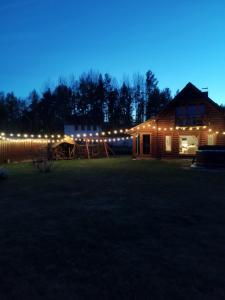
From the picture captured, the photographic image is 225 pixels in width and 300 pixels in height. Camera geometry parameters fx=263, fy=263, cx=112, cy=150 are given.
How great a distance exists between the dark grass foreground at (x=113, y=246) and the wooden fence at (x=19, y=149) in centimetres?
1267

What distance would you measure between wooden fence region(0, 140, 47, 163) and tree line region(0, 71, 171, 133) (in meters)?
31.7

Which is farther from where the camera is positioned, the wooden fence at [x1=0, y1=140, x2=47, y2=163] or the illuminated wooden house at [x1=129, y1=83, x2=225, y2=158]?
the illuminated wooden house at [x1=129, y1=83, x2=225, y2=158]

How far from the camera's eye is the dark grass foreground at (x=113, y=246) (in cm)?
296

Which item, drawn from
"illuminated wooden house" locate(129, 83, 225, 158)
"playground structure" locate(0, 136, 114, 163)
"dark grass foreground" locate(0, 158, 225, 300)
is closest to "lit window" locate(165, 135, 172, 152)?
"illuminated wooden house" locate(129, 83, 225, 158)

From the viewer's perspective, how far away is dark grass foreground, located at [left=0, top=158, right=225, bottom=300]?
117 inches

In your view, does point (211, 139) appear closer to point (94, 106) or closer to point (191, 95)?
point (191, 95)

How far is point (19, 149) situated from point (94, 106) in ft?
119

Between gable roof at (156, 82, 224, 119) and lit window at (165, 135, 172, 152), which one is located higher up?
gable roof at (156, 82, 224, 119)

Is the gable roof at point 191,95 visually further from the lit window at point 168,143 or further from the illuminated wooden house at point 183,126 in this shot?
the lit window at point 168,143

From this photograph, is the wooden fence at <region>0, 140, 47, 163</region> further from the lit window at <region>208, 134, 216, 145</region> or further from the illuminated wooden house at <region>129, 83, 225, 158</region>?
the lit window at <region>208, 134, 216, 145</region>

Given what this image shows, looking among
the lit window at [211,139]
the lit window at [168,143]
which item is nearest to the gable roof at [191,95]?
the lit window at [211,139]

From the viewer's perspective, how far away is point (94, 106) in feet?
184

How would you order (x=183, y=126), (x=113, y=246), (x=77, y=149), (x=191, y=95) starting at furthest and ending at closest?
(x=77, y=149) → (x=183, y=126) → (x=191, y=95) → (x=113, y=246)

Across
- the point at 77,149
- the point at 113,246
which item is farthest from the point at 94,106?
the point at 113,246
